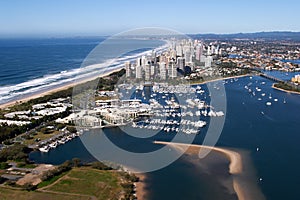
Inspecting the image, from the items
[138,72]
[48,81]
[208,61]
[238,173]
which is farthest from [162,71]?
[238,173]

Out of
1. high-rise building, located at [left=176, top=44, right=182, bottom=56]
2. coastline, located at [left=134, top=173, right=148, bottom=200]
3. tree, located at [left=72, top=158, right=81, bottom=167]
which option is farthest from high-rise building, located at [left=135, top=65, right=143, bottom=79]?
coastline, located at [left=134, top=173, right=148, bottom=200]

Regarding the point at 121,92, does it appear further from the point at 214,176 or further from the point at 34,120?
the point at 214,176

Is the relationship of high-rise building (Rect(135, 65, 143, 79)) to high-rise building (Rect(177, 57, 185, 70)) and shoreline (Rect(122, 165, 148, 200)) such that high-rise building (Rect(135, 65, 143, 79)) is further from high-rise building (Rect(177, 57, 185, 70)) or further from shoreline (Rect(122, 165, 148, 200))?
shoreline (Rect(122, 165, 148, 200))

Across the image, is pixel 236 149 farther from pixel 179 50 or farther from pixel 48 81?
pixel 179 50

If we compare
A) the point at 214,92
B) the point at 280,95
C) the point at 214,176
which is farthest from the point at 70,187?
the point at 280,95

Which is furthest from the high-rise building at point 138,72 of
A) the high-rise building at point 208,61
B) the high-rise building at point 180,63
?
the high-rise building at point 208,61

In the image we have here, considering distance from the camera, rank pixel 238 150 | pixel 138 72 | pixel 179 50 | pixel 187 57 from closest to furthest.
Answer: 1. pixel 238 150
2. pixel 138 72
3. pixel 187 57
4. pixel 179 50

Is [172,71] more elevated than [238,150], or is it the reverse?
[172,71]

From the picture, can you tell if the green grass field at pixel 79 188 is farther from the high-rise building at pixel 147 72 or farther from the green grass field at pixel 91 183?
the high-rise building at pixel 147 72
